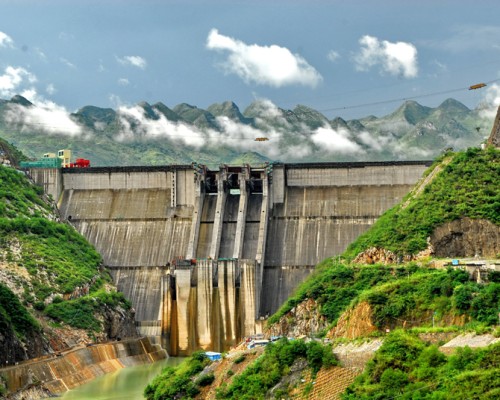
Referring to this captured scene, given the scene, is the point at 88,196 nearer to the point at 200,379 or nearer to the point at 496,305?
the point at 200,379

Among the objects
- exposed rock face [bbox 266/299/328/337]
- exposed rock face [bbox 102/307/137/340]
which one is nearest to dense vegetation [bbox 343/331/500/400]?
exposed rock face [bbox 266/299/328/337]

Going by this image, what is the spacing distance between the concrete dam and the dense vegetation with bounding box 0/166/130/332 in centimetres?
309

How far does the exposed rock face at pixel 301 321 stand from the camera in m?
72.7

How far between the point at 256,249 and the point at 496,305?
47199 mm

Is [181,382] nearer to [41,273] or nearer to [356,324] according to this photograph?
[356,324]

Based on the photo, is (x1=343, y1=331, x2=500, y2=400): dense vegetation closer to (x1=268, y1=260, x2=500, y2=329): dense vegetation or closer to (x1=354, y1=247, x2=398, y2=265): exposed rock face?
(x1=268, y1=260, x2=500, y2=329): dense vegetation

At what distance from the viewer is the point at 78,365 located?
74938mm

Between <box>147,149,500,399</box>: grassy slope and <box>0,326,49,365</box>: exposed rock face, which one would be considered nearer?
<box>147,149,500,399</box>: grassy slope

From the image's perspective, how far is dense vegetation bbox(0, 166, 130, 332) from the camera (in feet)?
270

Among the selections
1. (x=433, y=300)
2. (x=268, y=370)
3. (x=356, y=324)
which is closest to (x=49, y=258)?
(x=356, y=324)

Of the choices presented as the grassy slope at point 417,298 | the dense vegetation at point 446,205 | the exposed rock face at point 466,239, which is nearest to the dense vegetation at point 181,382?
the grassy slope at point 417,298

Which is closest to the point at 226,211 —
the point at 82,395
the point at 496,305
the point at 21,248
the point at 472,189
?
the point at 21,248

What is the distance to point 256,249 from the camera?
3706 inches

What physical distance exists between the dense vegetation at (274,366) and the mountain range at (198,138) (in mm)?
112106
